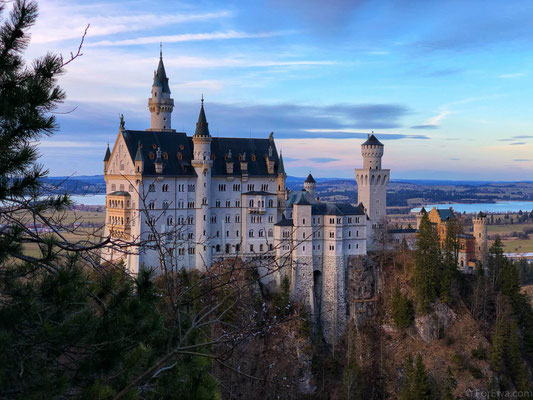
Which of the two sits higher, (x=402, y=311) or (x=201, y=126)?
(x=201, y=126)

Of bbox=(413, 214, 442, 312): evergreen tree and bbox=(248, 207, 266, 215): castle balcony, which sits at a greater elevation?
bbox=(248, 207, 266, 215): castle balcony

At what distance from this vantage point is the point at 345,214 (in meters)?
62.9

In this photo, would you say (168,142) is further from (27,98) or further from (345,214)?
(27,98)

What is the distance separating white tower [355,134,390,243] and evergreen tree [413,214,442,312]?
29.7 ft

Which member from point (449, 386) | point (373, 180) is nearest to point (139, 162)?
point (373, 180)

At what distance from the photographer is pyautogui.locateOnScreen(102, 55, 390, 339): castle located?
5831 cm

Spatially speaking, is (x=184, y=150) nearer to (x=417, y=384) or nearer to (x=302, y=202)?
(x=302, y=202)

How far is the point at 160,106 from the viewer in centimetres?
6769

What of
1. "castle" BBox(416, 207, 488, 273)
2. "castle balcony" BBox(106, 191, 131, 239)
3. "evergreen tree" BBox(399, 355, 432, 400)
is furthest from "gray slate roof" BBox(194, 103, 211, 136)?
"evergreen tree" BBox(399, 355, 432, 400)

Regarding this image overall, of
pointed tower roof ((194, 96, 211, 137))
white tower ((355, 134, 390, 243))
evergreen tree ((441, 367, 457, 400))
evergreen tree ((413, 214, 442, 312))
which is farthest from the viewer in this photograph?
white tower ((355, 134, 390, 243))

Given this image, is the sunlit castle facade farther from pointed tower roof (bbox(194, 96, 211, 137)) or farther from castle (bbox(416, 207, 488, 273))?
castle (bbox(416, 207, 488, 273))

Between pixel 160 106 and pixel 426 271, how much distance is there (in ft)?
116

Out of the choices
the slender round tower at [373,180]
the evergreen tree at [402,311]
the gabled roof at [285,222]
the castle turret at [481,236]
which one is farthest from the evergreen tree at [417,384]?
the slender round tower at [373,180]

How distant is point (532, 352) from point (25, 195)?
2443 inches
